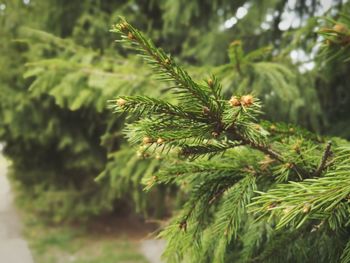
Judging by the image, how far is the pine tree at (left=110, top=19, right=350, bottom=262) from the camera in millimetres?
713

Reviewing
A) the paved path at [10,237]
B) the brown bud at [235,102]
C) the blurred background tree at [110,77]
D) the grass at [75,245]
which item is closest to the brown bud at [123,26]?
the brown bud at [235,102]

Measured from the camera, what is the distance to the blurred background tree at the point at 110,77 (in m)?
2.47

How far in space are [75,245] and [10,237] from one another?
139cm

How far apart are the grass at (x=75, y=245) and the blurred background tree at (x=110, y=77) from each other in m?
0.35

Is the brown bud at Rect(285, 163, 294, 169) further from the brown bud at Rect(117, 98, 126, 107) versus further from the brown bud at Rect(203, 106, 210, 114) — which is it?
the brown bud at Rect(117, 98, 126, 107)

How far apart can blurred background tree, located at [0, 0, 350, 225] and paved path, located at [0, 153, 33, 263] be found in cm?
68

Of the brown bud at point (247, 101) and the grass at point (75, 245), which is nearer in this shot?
the brown bud at point (247, 101)

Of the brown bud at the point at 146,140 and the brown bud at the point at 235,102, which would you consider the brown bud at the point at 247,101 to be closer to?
the brown bud at the point at 235,102

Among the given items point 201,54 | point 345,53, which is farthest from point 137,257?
point 345,53

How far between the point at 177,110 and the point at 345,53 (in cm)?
109

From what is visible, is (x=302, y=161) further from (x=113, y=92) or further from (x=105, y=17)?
(x=105, y=17)

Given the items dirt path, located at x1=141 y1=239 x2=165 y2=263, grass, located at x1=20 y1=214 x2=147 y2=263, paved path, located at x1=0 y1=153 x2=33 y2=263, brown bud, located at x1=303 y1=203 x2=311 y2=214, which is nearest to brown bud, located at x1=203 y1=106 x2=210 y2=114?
brown bud, located at x1=303 y1=203 x2=311 y2=214

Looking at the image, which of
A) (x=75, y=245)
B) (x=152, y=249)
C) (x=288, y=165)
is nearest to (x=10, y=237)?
(x=75, y=245)

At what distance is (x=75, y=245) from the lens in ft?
21.5
